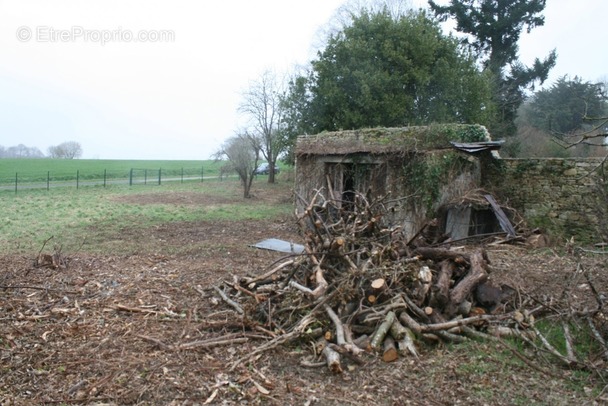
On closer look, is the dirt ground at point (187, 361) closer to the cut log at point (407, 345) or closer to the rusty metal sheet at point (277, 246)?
the cut log at point (407, 345)

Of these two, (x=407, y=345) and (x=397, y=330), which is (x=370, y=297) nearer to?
(x=397, y=330)

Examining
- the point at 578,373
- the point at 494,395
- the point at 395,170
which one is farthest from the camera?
the point at 395,170

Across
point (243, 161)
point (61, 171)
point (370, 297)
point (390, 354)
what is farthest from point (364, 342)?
point (61, 171)

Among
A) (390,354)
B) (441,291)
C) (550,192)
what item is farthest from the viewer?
(550,192)

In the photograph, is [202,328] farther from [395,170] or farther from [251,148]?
[251,148]

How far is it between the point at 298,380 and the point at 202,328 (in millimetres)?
1524

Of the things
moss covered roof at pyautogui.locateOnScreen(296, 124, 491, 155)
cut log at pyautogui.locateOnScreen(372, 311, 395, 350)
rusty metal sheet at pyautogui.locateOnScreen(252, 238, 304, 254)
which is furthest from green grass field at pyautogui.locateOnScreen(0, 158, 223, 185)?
cut log at pyautogui.locateOnScreen(372, 311, 395, 350)

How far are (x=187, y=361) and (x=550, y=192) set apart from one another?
9.89 meters

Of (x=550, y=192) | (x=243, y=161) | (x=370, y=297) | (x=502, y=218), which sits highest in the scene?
(x=243, y=161)

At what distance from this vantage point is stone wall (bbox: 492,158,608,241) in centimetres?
1053

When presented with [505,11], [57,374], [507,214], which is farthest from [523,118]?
[57,374]

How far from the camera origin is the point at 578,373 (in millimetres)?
4109

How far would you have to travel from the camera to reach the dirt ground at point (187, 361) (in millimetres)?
3855

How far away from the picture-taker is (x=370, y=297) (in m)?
4.96
